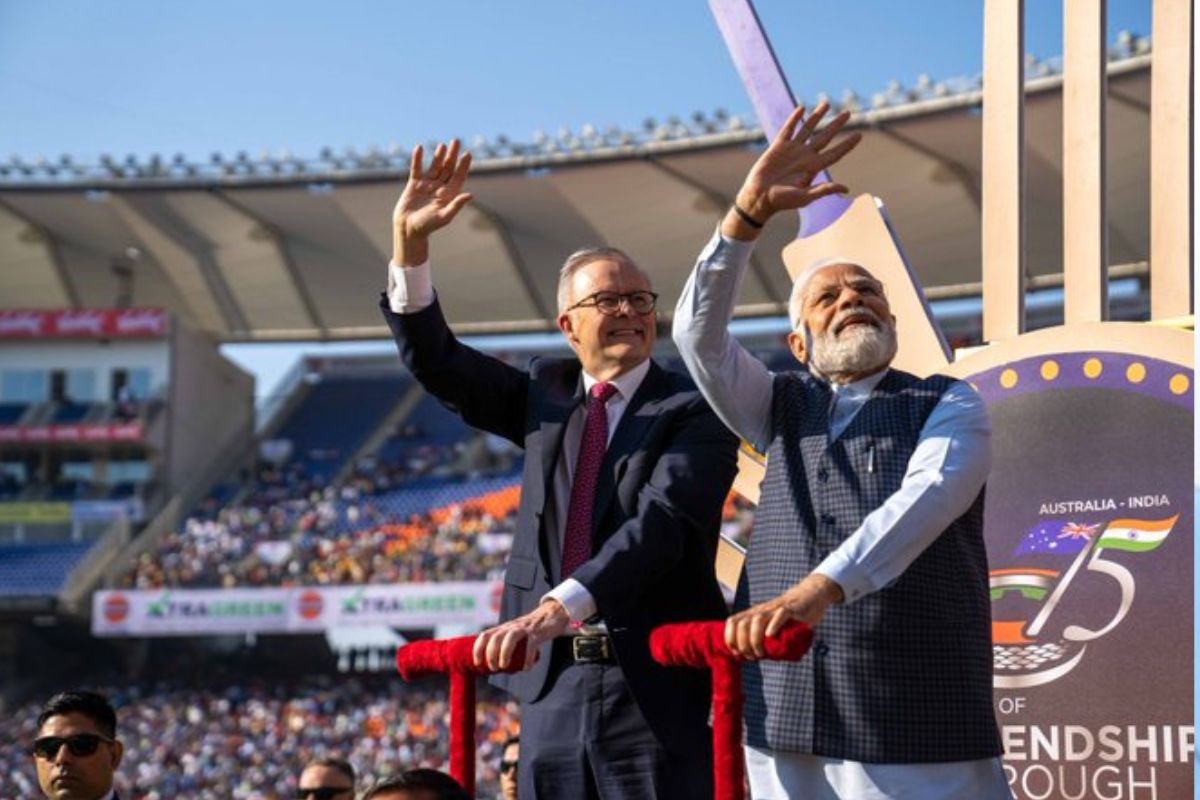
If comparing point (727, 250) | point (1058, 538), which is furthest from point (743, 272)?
point (1058, 538)

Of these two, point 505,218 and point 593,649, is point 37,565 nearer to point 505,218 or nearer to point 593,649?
point 505,218

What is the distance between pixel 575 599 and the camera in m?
2.38

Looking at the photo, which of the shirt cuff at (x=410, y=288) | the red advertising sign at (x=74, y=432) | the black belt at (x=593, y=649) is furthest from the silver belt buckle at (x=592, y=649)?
the red advertising sign at (x=74, y=432)

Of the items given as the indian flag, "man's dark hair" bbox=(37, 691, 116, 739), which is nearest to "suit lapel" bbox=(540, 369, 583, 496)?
the indian flag

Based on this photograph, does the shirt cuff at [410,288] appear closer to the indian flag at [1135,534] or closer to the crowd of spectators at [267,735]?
the indian flag at [1135,534]

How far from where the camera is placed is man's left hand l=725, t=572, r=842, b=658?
1.92 meters

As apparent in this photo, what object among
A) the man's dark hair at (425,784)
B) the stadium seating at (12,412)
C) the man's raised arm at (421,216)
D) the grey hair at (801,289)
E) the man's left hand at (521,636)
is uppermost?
the stadium seating at (12,412)

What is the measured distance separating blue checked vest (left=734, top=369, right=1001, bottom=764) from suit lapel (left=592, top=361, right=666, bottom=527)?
0.29 m

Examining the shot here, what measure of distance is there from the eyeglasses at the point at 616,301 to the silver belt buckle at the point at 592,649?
0.54m

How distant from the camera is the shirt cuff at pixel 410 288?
8.93 feet

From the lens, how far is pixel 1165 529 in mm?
3230

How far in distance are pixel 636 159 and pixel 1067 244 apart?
21.5 metres

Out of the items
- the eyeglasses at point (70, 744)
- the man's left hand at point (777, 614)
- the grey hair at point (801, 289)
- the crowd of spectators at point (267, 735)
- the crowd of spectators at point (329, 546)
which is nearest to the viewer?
the man's left hand at point (777, 614)

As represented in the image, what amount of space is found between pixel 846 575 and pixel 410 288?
990mm
